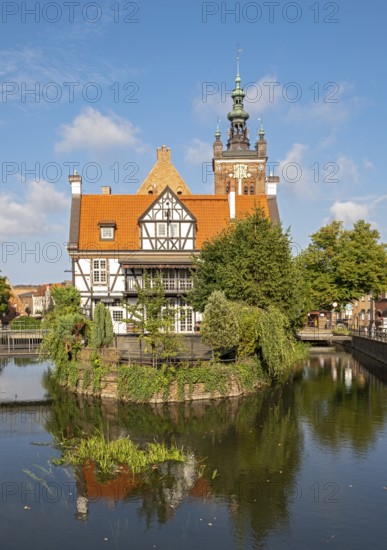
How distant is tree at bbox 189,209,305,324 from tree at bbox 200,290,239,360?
3849 mm

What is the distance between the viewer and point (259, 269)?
30641 millimetres

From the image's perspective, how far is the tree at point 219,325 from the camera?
26.7 m

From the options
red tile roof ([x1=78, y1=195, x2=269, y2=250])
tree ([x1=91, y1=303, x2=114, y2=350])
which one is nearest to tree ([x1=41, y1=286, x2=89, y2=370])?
tree ([x1=91, y1=303, x2=114, y2=350])

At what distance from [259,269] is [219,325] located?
537 centimetres

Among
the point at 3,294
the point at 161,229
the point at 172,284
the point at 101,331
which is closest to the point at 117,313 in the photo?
the point at 172,284

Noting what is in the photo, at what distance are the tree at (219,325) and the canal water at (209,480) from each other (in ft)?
9.68

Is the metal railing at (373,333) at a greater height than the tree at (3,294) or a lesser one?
lesser

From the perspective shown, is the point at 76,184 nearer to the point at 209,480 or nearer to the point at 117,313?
the point at 117,313

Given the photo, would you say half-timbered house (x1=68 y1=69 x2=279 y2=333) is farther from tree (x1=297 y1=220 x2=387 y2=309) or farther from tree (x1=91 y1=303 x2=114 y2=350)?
tree (x1=297 y1=220 x2=387 y2=309)

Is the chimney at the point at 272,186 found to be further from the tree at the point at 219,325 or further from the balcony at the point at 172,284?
the tree at the point at 219,325

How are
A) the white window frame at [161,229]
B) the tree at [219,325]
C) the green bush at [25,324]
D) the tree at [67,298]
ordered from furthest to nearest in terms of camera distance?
the green bush at [25,324], the white window frame at [161,229], the tree at [67,298], the tree at [219,325]

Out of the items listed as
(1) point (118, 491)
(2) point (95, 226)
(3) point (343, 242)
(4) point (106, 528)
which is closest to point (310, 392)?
(1) point (118, 491)

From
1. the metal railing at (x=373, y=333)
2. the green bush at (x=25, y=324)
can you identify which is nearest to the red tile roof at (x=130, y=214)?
the green bush at (x=25, y=324)

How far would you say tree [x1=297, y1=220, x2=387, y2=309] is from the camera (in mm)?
53219
